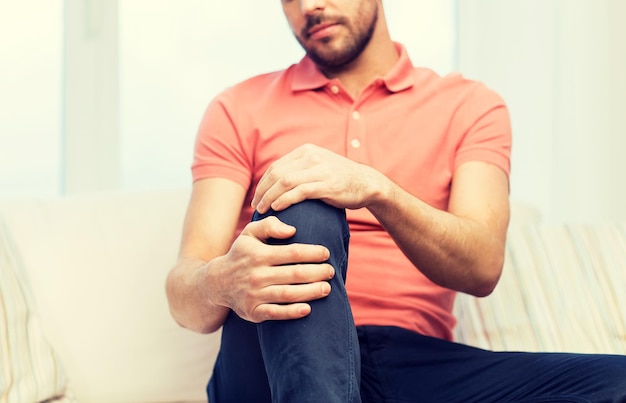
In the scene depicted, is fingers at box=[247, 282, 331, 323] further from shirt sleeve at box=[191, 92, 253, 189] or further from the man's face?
the man's face

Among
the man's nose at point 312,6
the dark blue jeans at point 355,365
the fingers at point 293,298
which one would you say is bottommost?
the dark blue jeans at point 355,365

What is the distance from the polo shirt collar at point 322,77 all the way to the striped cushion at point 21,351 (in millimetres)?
619

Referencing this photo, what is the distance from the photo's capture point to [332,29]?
1585 mm

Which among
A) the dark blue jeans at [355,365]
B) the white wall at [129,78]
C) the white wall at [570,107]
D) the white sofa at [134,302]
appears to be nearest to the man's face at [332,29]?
the white sofa at [134,302]

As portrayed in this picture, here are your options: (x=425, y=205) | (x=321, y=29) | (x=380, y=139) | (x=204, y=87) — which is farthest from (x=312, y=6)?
(x=204, y=87)

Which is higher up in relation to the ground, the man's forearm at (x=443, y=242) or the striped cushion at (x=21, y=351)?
the man's forearm at (x=443, y=242)

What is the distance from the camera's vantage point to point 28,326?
1.56 meters

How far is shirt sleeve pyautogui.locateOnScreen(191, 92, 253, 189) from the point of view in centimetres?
150

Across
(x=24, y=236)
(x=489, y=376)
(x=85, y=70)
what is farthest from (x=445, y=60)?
(x=489, y=376)

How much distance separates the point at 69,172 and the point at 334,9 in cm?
133

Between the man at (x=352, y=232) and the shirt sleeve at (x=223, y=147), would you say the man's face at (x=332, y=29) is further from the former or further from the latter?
the shirt sleeve at (x=223, y=147)

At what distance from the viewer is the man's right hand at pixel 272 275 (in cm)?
98

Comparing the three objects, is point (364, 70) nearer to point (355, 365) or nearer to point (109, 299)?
point (109, 299)

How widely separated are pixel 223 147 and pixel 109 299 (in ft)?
1.31
